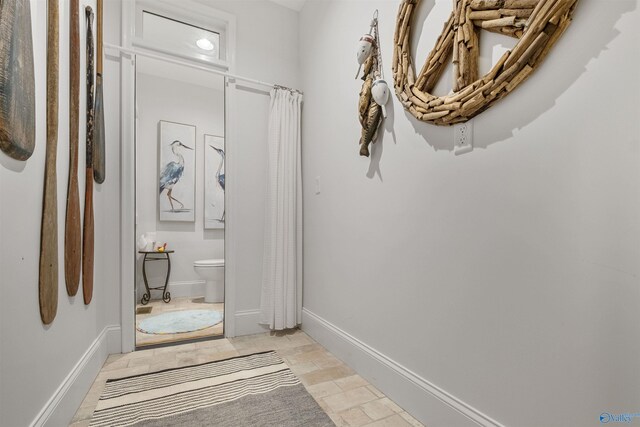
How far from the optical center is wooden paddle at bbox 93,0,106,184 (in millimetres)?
1760

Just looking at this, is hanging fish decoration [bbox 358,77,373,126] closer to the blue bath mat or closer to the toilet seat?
the toilet seat

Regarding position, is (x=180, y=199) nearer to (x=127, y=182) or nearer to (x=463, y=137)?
(x=127, y=182)

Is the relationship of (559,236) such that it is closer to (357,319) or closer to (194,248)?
(357,319)

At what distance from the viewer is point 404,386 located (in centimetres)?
149

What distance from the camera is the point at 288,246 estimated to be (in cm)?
251

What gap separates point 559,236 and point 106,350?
2.57 m

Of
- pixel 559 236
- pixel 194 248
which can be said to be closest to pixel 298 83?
pixel 194 248

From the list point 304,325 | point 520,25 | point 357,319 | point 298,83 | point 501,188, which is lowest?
point 304,325

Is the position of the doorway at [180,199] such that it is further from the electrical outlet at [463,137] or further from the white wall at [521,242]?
the electrical outlet at [463,137]

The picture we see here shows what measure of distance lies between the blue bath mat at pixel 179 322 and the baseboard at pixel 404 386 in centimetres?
113

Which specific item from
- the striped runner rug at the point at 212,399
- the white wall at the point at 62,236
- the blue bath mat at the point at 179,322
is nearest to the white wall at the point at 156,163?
the blue bath mat at the point at 179,322

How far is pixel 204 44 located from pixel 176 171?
1175mm

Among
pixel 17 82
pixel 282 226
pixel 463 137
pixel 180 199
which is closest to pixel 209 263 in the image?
pixel 180 199

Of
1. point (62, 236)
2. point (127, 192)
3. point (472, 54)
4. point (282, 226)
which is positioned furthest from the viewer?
point (282, 226)
